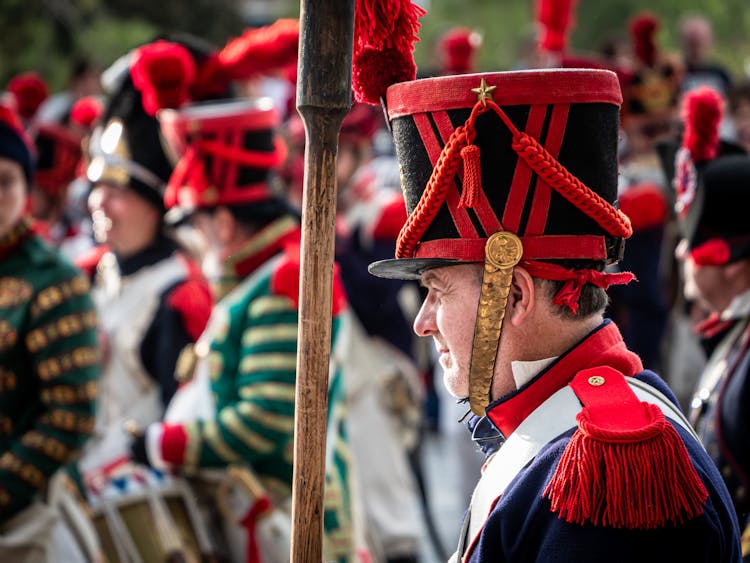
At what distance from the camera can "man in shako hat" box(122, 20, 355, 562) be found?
4.30 m

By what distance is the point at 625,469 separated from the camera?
6.79 ft

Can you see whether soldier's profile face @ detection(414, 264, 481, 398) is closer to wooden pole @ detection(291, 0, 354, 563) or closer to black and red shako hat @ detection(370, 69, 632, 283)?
black and red shako hat @ detection(370, 69, 632, 283)

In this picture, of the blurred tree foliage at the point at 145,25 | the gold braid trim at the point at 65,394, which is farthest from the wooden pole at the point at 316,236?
the blurred tree foliage at the point at 145,25

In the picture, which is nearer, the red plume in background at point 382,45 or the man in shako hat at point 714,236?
the red plume in background at point 382,45

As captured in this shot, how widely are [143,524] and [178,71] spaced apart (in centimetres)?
186

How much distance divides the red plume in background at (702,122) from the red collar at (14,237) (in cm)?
239

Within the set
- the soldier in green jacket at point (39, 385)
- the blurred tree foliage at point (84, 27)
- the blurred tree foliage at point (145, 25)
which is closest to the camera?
the soldier in green jacket at point (39, 385)

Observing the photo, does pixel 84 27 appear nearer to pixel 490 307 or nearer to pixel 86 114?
pixel 86 114

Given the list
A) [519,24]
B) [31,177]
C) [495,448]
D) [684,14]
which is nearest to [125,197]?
[31,177]

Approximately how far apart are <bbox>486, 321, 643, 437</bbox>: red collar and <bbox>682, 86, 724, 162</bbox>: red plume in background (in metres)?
1.85

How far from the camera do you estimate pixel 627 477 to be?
2.06 meters

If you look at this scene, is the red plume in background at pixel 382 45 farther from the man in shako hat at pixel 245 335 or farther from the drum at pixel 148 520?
the drum at pixel 148 520

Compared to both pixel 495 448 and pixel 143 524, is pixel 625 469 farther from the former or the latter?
pixel 143 524

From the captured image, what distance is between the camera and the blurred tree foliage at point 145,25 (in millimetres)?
12344
